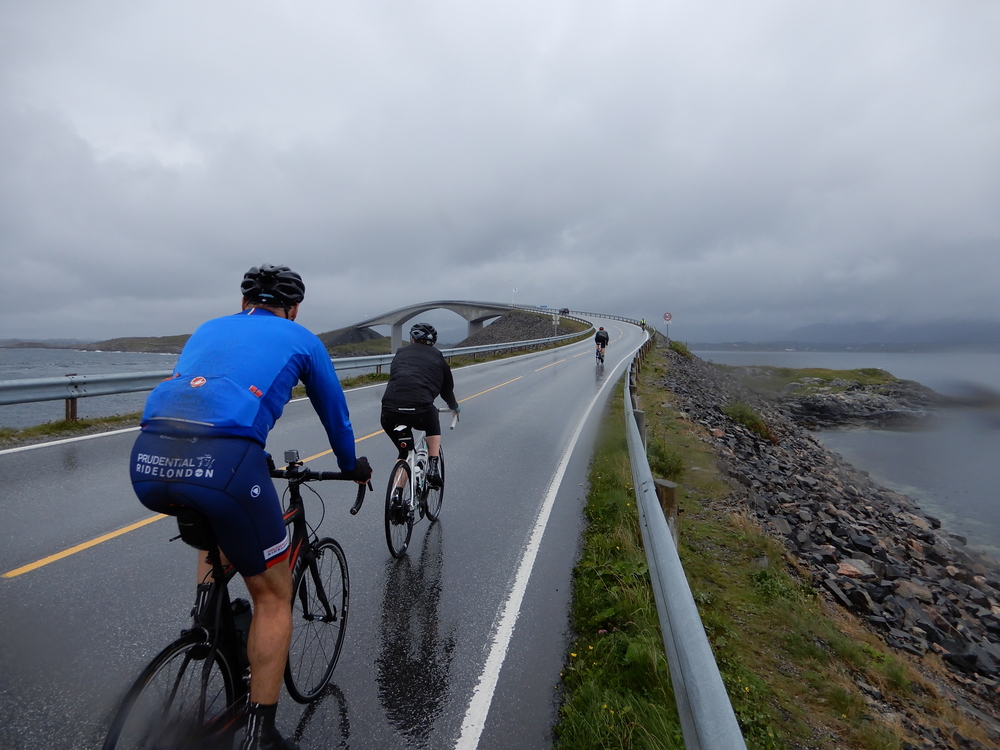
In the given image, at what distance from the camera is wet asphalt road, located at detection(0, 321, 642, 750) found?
310 centimetres

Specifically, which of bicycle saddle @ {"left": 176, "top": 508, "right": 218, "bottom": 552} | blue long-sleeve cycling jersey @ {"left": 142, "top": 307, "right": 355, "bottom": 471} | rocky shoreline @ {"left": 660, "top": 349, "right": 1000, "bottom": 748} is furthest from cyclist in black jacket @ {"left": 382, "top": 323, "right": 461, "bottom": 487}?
rocky shoreline @ {"left": 660, "top": 349, "right": 1000, "bottom": 748}

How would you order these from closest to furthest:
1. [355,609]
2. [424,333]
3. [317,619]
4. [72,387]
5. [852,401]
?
1. [317,619]
2. [355,609]
3. [424,333]
4. [72,387]
5. [852,401]

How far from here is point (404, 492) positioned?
Result: 534cm

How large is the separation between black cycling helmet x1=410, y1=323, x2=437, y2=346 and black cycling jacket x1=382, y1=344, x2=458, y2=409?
7cm

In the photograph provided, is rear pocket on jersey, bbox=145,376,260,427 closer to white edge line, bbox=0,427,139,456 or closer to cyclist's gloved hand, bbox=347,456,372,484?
cyclist's gloved hand, bbox=347,456,372,484

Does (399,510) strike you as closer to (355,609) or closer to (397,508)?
(397,508)

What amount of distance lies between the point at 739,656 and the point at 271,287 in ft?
13.4

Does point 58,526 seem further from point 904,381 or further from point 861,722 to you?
point 904,381

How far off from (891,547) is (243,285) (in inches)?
515

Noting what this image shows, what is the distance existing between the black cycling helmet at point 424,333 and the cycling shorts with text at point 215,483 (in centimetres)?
372

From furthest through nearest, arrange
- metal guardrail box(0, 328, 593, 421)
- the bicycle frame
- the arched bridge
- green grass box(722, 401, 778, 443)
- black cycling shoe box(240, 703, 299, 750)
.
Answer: the arched bridge, green grass box(722, 401, 778, 443), metal guardrail box(0, 328, 593, 421), the bicycle frame, black cycling shoe box(240, 703, 299, 750)

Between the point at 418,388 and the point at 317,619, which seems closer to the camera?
the point at 317,619

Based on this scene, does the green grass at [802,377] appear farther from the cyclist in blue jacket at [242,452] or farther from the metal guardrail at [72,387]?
the cyclist in blue jacket at [242,452]

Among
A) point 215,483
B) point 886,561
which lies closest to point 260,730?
point 215,483
